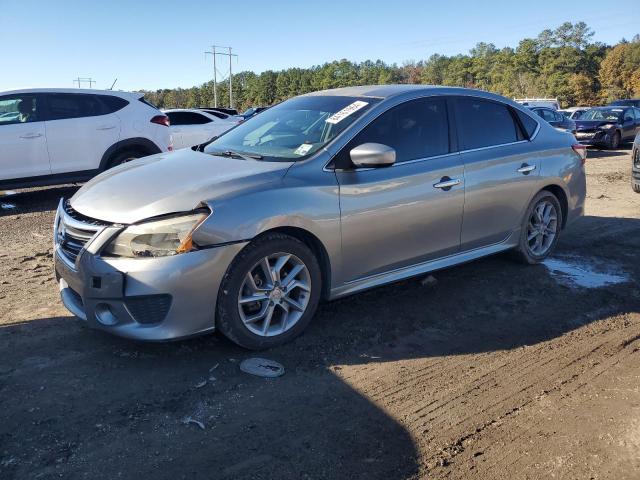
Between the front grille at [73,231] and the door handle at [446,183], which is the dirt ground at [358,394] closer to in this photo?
the front grille at [73,231]

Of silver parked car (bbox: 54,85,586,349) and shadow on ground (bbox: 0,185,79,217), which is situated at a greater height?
silver parked car (bbox: 54,85,586,349)

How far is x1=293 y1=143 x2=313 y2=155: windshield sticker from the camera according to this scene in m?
4.20

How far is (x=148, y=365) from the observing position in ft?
11.9

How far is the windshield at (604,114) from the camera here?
20219 mm

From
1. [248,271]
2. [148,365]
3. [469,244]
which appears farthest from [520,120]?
[148,365]

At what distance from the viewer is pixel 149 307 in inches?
135

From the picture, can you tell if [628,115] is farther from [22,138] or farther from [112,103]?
[22,138]

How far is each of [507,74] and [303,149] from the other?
8058 cm

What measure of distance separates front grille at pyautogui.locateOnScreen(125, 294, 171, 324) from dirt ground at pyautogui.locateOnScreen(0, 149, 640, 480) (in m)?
0.35

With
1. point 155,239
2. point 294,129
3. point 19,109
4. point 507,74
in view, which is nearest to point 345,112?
point 294,129

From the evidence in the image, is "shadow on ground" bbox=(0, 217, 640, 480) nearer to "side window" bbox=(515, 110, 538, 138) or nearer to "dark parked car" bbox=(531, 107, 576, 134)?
"side window" bbox=(515, 110, 538, 138)

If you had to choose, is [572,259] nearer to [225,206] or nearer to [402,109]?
[402,109]

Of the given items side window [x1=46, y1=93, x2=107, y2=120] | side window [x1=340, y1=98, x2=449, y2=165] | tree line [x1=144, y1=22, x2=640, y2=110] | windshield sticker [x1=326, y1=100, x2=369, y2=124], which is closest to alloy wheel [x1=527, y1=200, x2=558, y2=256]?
side window [x1=340, y1=98, x2=449, y2=165]

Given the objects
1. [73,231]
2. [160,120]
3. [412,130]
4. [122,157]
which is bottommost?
[122,157]
